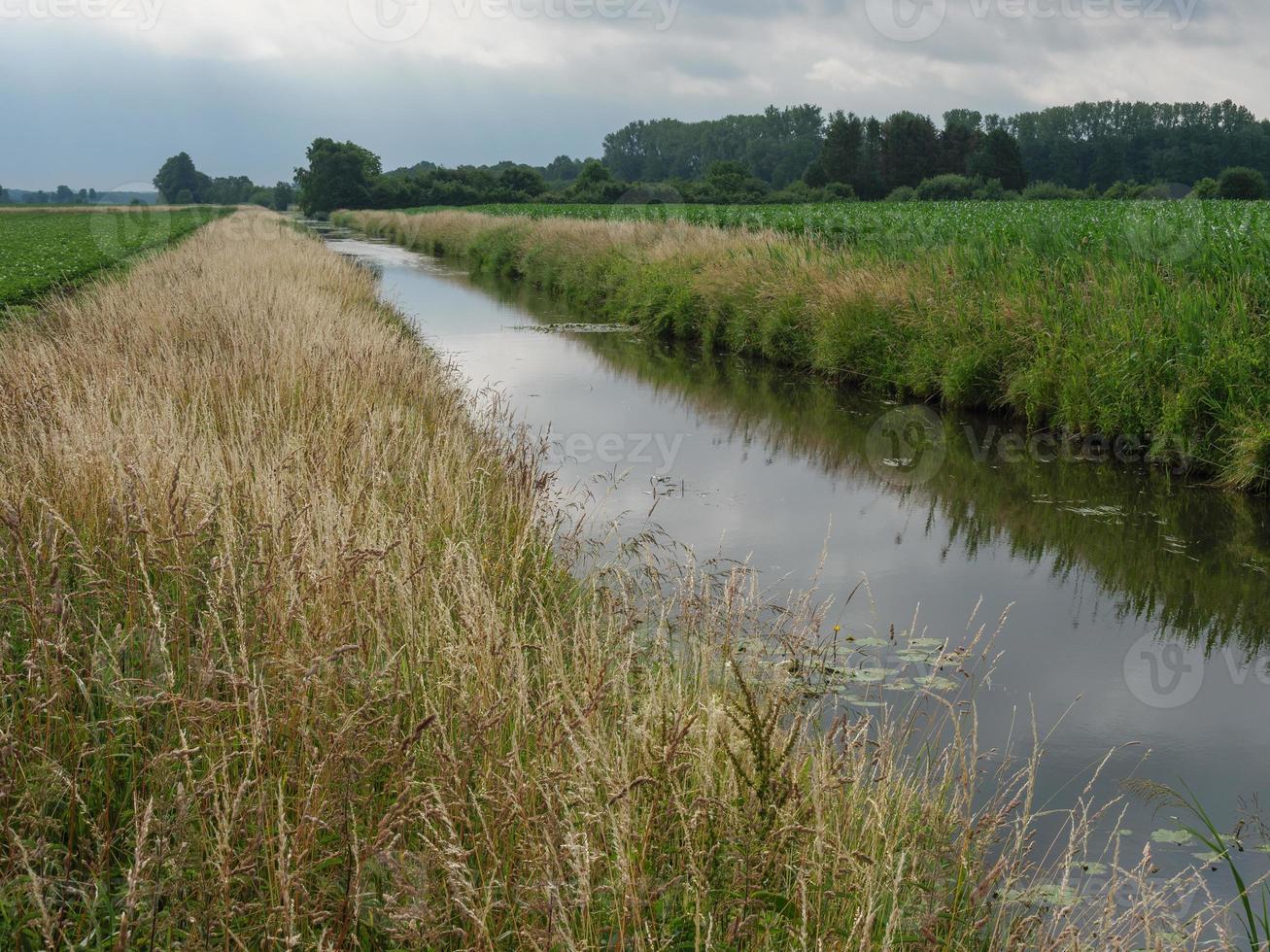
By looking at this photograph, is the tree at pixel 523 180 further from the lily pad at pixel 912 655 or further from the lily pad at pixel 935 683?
the lily pad at pixel 935 683

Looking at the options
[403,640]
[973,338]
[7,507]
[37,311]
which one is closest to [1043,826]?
[403,640]

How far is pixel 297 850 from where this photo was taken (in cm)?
225

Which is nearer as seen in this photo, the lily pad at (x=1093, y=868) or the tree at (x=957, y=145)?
the lily pad at (x=1093, y=868)

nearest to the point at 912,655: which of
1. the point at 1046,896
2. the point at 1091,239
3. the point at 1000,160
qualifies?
the point at 1046,896

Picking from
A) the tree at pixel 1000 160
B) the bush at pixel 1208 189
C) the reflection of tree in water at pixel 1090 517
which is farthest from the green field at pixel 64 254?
the tree at pixel 1000 160

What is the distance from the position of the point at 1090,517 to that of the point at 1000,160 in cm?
7605

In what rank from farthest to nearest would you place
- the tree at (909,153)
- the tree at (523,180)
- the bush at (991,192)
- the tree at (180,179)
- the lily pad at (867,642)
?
the tree at (180,179) → the tree at (523,180) → the tree at (909,153) → the bush at (991,192) → the lily pad at (867,642)

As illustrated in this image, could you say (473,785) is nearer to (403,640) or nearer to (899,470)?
(403,640)

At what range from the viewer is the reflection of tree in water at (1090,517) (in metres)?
6.15

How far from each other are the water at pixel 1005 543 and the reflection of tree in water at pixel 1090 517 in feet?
0.07

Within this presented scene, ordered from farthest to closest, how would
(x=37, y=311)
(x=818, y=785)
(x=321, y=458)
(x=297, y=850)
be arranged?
1. (x=37, y=311)
2. (x=321, y=458)
3. (x=818, y=785)
4. (x=297, y=850)

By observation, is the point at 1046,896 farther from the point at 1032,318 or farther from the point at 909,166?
the point at 909,166

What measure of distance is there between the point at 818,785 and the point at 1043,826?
71.9 inches

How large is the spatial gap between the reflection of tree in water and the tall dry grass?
267cm
